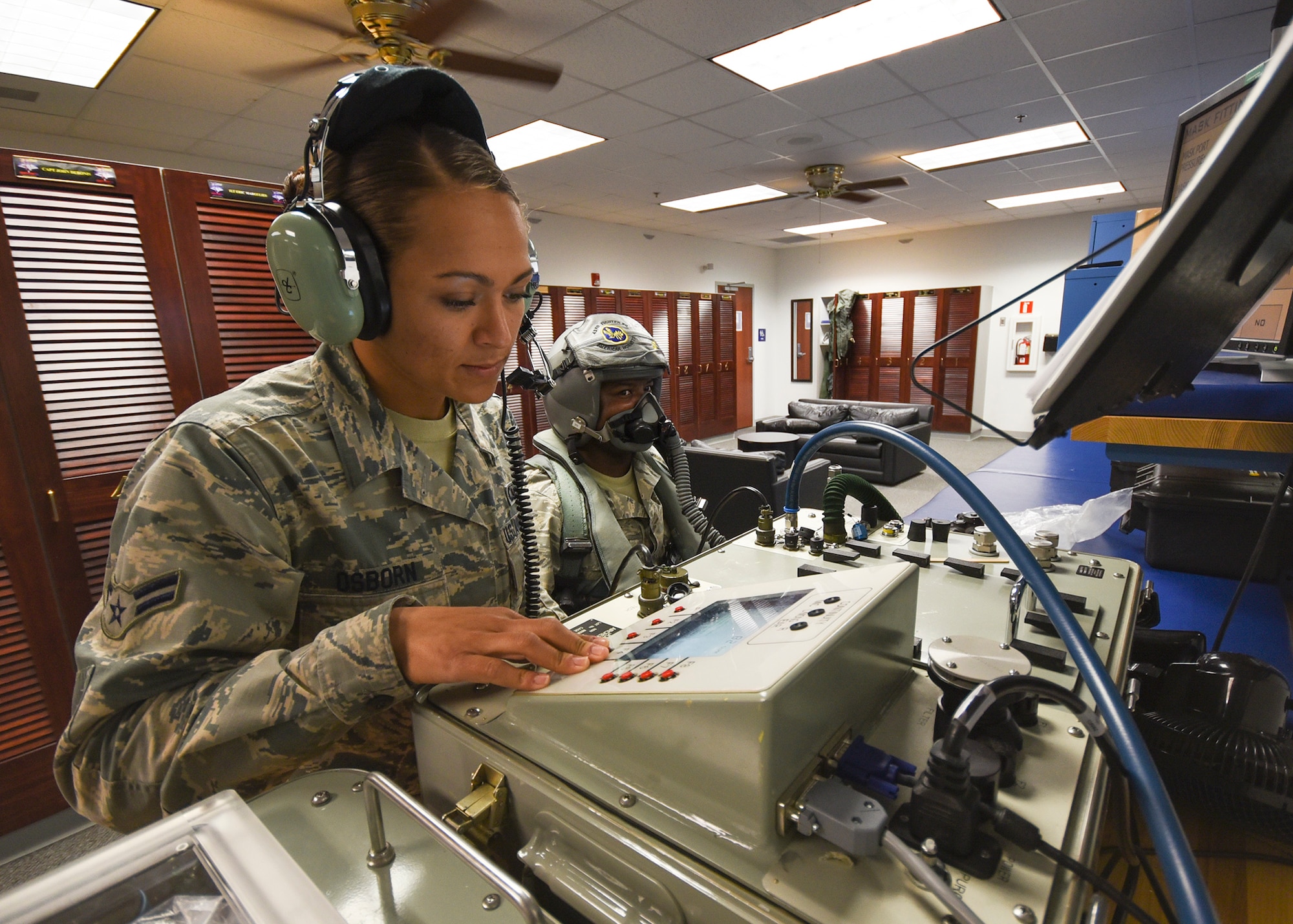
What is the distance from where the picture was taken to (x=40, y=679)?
1.88 m

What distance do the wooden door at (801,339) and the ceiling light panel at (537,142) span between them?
643 cm

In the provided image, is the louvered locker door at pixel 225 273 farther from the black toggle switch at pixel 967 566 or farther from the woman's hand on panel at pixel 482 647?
the black toggle switch at pixel 967 566

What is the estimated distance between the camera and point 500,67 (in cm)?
273

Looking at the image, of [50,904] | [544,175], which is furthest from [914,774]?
[544,175]

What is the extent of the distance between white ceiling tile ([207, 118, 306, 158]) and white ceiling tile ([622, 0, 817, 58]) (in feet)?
7.37

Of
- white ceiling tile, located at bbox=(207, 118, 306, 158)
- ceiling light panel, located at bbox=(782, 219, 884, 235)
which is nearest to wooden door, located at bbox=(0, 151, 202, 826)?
white ceiling tile, located at bbox=(207, 118, 306, 158)

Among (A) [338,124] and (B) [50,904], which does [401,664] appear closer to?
(B) [50,904]

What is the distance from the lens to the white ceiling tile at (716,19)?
8.07 feet

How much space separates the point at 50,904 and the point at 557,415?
4.87ft

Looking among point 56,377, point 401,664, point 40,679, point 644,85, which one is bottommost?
point 40,679

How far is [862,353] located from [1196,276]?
30.5 ft

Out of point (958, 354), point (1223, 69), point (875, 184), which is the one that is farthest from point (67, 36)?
point (958, 354)

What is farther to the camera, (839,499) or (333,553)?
(839,499)

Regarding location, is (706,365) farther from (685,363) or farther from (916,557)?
(916,557)
